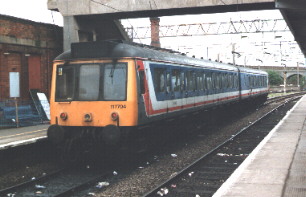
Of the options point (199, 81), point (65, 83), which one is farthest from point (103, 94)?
point (199, 81)

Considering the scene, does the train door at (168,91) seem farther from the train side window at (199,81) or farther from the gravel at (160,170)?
the train side window at (199,81)

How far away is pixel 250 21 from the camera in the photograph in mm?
34031

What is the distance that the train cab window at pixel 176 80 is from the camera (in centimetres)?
1278

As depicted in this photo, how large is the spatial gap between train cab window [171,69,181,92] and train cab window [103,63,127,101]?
2.84m

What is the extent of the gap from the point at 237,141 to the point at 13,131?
7.55 m

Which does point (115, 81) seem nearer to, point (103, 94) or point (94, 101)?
point (103, 94)

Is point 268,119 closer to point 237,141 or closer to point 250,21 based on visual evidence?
point 237,141

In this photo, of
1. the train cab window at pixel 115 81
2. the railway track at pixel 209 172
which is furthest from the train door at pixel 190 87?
the train cab window at pixel 115 81

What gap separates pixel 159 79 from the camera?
11.7 meters

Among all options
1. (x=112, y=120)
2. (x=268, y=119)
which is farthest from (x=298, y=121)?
(x=112, y=120)

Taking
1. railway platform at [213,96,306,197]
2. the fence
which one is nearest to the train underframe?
railway platform at [213,96,306,197]

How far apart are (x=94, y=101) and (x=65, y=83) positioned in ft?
3.26

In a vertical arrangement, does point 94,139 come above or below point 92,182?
above

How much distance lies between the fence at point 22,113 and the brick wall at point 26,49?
553 mm
